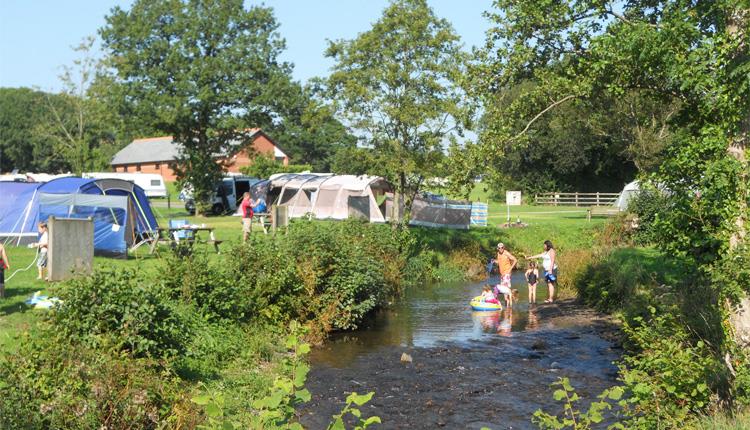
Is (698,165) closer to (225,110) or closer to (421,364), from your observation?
(421,364)

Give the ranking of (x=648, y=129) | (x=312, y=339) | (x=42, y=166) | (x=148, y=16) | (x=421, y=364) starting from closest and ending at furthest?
(x=421, y=364) → (x=312, y=339) → (x=148, y=16) → (x=648, y=129) → (x=42, y=166)

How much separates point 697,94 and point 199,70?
1264 inches

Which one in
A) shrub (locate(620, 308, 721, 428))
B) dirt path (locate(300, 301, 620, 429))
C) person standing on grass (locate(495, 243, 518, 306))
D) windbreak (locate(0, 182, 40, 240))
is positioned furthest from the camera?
windbreak (locate(0, 182, 40, 240))

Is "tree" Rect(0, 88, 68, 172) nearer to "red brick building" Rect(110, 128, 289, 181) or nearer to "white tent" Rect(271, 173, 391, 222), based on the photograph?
"red brick building" Rect(110, 128, 289, 181)

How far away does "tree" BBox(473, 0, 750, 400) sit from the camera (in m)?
11.5

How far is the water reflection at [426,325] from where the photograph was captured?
1720 cm

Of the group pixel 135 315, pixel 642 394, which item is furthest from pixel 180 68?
pixel 642 394

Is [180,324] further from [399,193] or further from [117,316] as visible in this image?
[399,193]

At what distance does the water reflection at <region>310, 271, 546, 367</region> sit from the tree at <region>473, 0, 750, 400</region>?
6295 millimetres

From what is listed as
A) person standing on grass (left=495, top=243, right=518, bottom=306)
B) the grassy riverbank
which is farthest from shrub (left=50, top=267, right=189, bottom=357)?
person standing on grass (left=495, top=243, right=518, bottom=306)

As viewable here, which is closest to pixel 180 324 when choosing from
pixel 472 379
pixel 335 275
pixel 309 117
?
pixel 472 379

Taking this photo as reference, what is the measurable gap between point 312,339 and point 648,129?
32438mm

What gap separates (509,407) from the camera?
504 inches

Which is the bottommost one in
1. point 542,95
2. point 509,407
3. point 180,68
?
point 509,407
